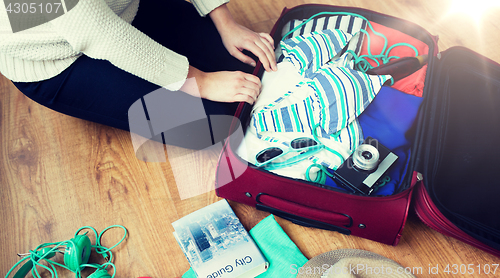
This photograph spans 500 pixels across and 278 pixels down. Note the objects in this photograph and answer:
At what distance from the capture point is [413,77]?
861mm

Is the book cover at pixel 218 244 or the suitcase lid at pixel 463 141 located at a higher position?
the suitcase lid at pixel 463 141

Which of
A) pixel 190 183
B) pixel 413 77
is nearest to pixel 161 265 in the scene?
pixel 190 183

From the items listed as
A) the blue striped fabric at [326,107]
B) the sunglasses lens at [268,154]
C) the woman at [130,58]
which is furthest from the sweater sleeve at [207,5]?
the sunglasses lens at [268,154]

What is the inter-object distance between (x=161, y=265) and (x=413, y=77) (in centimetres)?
81

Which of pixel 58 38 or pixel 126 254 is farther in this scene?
pixel 126 254

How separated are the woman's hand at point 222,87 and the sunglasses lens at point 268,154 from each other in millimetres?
127

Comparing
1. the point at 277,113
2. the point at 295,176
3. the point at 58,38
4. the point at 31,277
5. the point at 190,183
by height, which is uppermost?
the point at 58,38

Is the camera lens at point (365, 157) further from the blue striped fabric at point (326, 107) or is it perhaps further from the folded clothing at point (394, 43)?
the folded clothing at point (394, 43)

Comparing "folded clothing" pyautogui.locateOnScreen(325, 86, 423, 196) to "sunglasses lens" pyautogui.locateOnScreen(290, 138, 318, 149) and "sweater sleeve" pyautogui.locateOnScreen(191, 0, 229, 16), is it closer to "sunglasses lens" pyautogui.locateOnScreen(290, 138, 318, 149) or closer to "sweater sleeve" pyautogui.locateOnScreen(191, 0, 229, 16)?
"sunglasses lens" pyautogui.locateOnScreen(290, 138, 318, 149)

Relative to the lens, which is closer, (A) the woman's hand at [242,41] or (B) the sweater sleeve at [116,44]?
(B) the sweater sleeve at [116,44]

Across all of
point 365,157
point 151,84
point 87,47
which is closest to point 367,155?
point 365,157

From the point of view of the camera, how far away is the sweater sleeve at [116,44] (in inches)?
22.9

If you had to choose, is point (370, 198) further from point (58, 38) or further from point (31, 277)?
point (31, 277)

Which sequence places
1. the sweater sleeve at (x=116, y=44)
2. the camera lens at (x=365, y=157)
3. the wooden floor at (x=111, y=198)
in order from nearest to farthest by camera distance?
the sweater sleeve at (x=116, y=44) < the camera lens at (x=365, y=157) < the wooden floor at (x=111, y=198)
